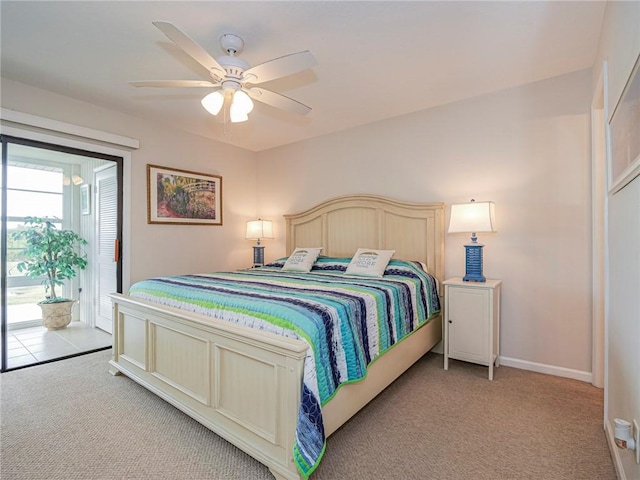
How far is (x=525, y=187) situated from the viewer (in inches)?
113

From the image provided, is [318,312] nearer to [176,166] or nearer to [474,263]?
[474,263]

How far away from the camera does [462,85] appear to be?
2.92 metres

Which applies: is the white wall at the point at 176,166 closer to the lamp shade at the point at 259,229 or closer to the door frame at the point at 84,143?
the door frame at the point at 84,143

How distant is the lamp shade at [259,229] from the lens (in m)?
4.58

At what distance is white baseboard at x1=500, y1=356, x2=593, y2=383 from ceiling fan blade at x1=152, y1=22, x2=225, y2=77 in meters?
3.34


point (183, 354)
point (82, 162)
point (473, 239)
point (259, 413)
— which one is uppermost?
point (82, 162)

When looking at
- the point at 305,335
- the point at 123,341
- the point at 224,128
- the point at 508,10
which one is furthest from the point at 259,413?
the point at 224,128

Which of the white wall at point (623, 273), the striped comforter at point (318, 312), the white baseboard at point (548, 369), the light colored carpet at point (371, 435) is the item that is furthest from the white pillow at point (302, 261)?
the white wall at point (623, 273)

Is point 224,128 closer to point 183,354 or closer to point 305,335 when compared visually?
point 183,354

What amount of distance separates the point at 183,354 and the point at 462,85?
318 centimetres

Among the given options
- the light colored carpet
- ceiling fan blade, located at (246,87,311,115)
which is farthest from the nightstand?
ceiling fan blade, located at (246,87,311,115)

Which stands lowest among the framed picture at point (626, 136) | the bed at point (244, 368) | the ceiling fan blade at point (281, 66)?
the bed at point (244, 368)

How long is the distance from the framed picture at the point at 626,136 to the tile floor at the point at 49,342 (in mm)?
4467

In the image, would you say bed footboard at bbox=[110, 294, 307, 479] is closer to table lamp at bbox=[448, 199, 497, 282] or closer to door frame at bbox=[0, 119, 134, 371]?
door frame at bbox=[0, 119, 134, 371]
